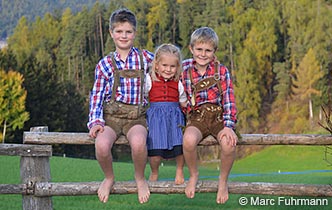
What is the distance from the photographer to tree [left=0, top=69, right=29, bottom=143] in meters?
35.8

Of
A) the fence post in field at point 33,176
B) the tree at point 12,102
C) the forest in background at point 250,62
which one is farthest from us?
the forest in background at point 250,62

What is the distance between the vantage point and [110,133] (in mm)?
5395

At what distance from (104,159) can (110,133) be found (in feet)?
0.80

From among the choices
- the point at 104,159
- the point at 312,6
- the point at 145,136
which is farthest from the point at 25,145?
the point at 312,6

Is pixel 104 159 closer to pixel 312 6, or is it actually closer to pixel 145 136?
pixel 145 136

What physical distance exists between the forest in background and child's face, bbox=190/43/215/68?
32298 mm

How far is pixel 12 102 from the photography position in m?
36.3

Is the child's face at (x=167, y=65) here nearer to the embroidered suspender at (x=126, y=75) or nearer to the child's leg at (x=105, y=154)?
the embroidered suspender at (x=126, y=75)

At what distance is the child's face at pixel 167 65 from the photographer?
543 centimetres

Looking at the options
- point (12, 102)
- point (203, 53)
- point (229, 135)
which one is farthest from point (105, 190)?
point (12, 102)

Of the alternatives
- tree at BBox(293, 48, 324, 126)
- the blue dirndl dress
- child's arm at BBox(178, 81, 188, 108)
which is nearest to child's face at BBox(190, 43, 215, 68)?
child's arm at BBox(178, 81, 188, 108)

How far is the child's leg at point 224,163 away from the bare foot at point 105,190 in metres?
1.02

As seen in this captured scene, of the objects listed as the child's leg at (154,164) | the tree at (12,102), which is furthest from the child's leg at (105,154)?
the tree at (12,102)

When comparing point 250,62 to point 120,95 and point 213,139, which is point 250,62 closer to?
point 213,139
